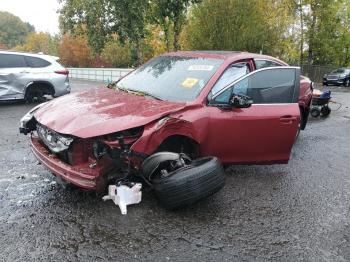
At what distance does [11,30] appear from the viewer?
114688 mm

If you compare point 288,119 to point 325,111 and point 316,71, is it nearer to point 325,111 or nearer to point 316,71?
point 325,111

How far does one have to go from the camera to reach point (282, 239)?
3762mm

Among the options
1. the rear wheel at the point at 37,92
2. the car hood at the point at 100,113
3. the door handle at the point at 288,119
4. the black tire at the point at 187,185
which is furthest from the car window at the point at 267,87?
the rear wheel at the point at 37,92

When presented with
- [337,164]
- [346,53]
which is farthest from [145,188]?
[346,53]

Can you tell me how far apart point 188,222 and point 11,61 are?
8887 mm

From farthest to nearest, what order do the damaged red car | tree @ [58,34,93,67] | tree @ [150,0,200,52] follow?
1. tree @ [58,34,93,67]
2. tree @ [150,0,200,52]
3. the damaged red car

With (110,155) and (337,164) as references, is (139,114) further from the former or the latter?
(337,164)

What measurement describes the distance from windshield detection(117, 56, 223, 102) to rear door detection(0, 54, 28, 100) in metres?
6.22

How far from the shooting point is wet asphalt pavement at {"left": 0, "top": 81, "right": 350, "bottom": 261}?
3430 mm

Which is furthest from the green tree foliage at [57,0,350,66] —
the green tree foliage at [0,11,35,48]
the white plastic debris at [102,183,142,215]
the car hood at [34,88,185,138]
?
the green tree foliage at [0,11,35,48]

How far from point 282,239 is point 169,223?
1125mm

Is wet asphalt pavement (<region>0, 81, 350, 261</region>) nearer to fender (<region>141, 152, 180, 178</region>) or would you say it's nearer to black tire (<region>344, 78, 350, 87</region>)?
fender (<region>141, 152, 180, 178</region>)

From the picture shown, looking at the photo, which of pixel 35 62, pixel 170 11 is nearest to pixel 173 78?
pixel 35 62

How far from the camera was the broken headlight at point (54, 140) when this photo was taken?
3959 mm
